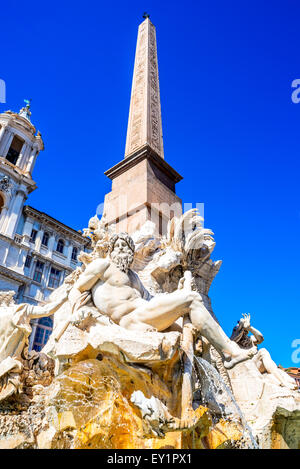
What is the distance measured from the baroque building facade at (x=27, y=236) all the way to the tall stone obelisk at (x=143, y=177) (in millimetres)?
15083

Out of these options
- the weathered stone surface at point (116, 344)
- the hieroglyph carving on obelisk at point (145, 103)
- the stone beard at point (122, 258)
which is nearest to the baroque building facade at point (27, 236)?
the hieroglyph carving on obelisk at point (145, 103)

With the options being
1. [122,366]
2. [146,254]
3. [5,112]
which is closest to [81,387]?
[122,366]

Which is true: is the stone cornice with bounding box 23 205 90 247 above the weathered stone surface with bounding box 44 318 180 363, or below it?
above

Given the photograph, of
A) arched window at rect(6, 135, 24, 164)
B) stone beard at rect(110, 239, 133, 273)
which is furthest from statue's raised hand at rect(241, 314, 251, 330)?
arched window at rect(6, 135, 24, 164)

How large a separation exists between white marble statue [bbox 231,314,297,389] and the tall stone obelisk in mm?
2574

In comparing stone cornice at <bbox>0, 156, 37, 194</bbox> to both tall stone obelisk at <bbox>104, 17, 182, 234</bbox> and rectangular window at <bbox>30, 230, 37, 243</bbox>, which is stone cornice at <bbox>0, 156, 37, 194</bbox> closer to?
rectangular window at <bbox>30, 230, 37, 243</bbox>

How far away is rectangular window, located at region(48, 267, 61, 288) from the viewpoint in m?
25.1

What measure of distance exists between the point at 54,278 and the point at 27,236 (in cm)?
380

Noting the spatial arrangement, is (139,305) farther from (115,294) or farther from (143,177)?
(143,177)

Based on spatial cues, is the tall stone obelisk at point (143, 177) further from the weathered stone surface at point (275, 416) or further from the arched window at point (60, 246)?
the arched window at point (60, 246)

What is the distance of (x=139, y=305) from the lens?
384 centimetres

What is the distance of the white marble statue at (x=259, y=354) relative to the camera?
530cm
